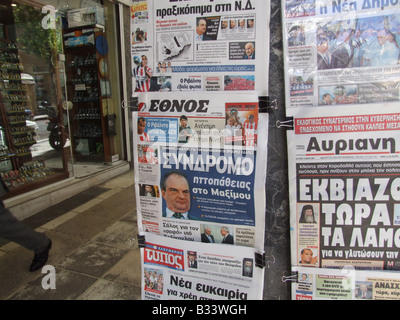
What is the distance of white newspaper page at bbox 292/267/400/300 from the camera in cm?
138

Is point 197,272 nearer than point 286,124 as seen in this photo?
No

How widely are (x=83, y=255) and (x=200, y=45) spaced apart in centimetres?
286

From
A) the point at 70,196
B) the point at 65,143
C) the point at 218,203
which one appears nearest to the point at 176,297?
the point at 218,203

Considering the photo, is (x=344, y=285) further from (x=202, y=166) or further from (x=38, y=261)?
(x=38, y=261)

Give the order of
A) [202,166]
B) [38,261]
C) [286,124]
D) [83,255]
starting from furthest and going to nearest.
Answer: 1. [83,255]
2. [38,261]
3. [202,166]
4. [286,124]

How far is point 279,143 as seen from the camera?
4.68ft

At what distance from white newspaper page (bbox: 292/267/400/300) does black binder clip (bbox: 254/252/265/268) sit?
0.54 ft

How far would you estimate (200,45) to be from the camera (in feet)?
4.68

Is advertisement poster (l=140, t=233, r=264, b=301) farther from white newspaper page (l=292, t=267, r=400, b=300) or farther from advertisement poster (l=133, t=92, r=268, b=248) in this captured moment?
white newspaper page (l=292, t=267, r=400, b=300)

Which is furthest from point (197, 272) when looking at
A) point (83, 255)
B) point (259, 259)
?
point (83, 255)

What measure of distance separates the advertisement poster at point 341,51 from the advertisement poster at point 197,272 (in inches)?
32.5

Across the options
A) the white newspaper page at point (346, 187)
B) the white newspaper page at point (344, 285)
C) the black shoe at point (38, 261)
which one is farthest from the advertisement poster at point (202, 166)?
the black shoe at point (38, 261)

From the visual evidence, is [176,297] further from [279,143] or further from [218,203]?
[279,143]

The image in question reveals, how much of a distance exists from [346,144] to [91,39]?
20.9 ft
